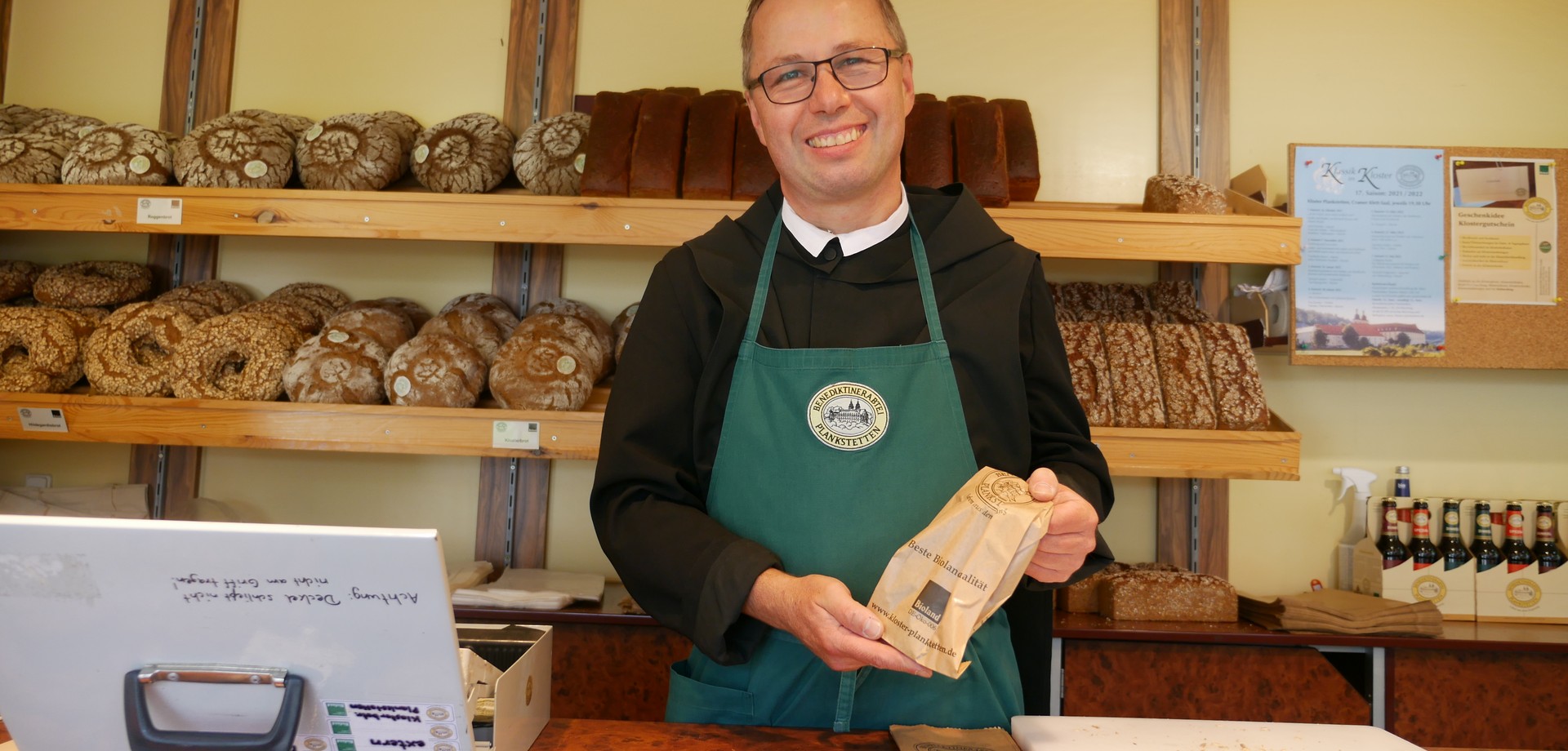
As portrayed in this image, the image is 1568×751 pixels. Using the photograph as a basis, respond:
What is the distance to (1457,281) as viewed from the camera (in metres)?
2.62

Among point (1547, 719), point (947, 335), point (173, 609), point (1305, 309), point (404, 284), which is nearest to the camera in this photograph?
point (173, 609)

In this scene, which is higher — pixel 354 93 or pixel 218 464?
pixel 354 93

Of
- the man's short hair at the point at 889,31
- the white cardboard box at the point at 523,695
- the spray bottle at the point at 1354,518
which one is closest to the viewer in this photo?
the white cardboard box at the point at 523,695

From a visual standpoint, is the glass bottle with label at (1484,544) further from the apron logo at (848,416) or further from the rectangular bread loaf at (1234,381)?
the apron logo at (848,416)

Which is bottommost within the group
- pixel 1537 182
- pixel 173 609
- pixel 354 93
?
pixel 173 609

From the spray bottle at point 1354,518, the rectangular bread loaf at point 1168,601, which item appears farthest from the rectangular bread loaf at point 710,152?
the spray bottle at point 1354,518

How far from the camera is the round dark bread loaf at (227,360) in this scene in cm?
237

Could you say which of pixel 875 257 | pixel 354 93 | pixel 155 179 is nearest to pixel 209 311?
pixel 155 179

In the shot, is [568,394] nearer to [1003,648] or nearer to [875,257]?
[875,257]

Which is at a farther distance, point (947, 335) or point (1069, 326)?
point (1069, 326)

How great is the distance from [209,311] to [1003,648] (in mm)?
2299

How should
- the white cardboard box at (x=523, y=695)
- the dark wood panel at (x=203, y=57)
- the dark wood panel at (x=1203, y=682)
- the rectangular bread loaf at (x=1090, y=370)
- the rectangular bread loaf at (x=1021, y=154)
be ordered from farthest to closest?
the dark wood panel at (x=203, y=57) < the rectangular bread loaf at (x=1021, y=154) < the rectangular bread loaf at (x=1090, y=370) < the dark wood panel at (x=1203, y=682) < the white cardboard box at (x=523, y=695)

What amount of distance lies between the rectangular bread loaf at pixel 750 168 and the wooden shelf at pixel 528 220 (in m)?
0.07

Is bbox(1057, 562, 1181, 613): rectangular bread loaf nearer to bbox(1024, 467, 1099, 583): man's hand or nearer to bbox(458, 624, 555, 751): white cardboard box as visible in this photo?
bbox(1024, 467, 1099, 583): man's hand
